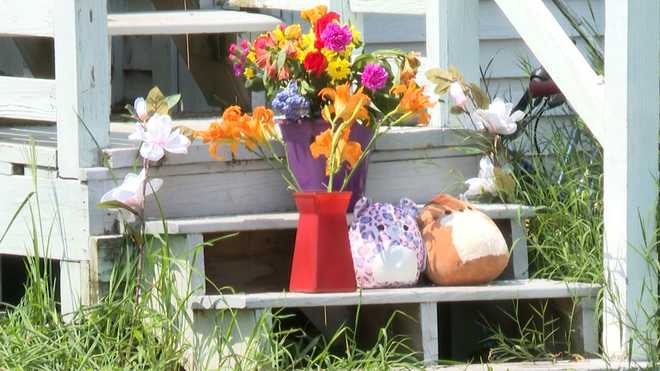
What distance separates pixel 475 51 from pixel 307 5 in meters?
0.90

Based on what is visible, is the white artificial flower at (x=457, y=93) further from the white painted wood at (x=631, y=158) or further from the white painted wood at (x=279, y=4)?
the white painted wood at (x=279, y=4)

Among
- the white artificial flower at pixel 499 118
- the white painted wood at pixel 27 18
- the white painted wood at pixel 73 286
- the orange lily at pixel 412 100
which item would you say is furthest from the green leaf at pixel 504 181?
the white painted wood at pixel 27 18

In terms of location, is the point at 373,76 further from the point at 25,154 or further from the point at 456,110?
the point at 25,154

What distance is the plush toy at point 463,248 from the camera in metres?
3.37

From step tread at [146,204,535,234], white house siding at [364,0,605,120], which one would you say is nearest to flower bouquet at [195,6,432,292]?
step tread at [146,204,535,234]

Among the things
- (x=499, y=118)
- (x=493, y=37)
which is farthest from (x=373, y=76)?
(x=493, y=37)

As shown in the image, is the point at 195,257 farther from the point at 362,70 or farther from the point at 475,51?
the point at 475,51

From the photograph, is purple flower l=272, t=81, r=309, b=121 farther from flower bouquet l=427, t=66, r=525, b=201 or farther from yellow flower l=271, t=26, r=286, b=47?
flower bouquet l=427, t=66, r=525, b=201

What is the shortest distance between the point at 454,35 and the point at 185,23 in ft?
3.46

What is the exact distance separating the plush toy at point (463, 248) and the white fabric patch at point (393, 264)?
10 centimetres

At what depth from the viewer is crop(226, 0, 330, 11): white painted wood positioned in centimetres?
465

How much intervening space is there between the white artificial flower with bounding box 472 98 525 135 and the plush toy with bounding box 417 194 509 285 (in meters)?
0.40

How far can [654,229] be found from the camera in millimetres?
3232

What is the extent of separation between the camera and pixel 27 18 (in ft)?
11.6
